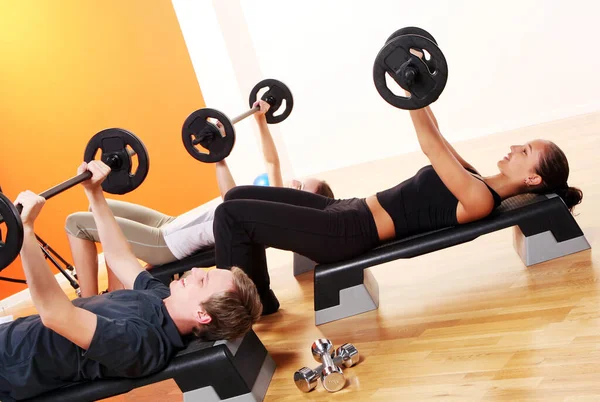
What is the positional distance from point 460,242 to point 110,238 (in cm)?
118

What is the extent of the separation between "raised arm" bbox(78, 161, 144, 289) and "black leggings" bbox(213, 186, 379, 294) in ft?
Result: 1.13

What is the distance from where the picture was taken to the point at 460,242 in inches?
97.6

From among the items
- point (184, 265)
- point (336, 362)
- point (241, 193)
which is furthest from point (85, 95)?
point (336, 362)

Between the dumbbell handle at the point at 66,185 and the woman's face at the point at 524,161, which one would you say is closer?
the dumbbell handle at the point at 66,185

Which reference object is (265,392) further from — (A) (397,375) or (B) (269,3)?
(B) (269,3)

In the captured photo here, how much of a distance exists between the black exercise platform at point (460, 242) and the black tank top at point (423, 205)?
35mm

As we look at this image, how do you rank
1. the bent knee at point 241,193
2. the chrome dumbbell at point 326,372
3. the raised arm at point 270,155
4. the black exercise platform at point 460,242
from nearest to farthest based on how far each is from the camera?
the chrome dumbbell at point 326,372 < the black exercise platform at point 460,242 < the bent knee at point 241,193 < the raised arm at point 270,155

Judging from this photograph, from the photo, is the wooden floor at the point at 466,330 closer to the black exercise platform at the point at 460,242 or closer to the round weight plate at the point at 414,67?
the black exercise platform at the point at 460,242

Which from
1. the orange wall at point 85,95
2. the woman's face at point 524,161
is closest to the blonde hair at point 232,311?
the woman's face at point 524,161

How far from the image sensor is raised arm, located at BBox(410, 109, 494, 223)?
7.71 ft

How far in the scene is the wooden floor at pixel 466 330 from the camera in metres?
1.84

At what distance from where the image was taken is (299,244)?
2.57m

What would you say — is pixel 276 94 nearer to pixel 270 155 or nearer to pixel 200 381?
pixel 270 155

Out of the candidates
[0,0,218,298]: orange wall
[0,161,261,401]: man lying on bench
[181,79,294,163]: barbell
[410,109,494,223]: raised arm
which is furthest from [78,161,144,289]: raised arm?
[0,0,218,298]: orange wall
